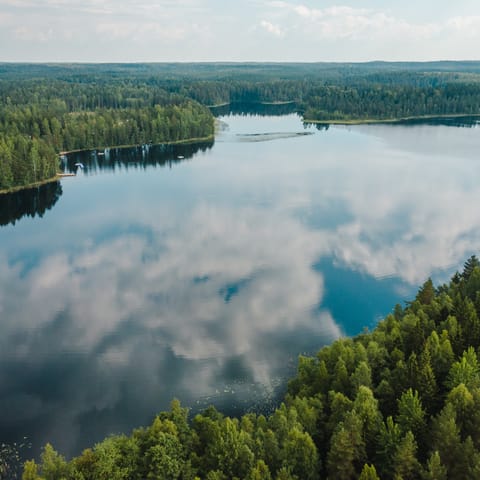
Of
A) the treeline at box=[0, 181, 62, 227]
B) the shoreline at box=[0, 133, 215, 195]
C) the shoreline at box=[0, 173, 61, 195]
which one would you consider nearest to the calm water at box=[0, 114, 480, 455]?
the treeline at box=[0, 181, 62, 227]

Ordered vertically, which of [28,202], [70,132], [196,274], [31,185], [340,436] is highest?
[70,132]

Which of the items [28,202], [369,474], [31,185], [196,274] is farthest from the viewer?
[31,185]

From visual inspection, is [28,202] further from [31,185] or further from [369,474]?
[369,474]

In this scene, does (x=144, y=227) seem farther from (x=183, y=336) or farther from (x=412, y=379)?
(x=412, y=379)

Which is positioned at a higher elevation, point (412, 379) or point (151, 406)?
point (412, 379)

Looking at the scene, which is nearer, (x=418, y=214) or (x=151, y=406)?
(x=151, y=406)

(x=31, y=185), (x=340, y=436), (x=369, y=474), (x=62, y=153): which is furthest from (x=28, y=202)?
(x=369, y=474)

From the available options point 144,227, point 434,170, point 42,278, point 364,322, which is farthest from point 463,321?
point 434,170
